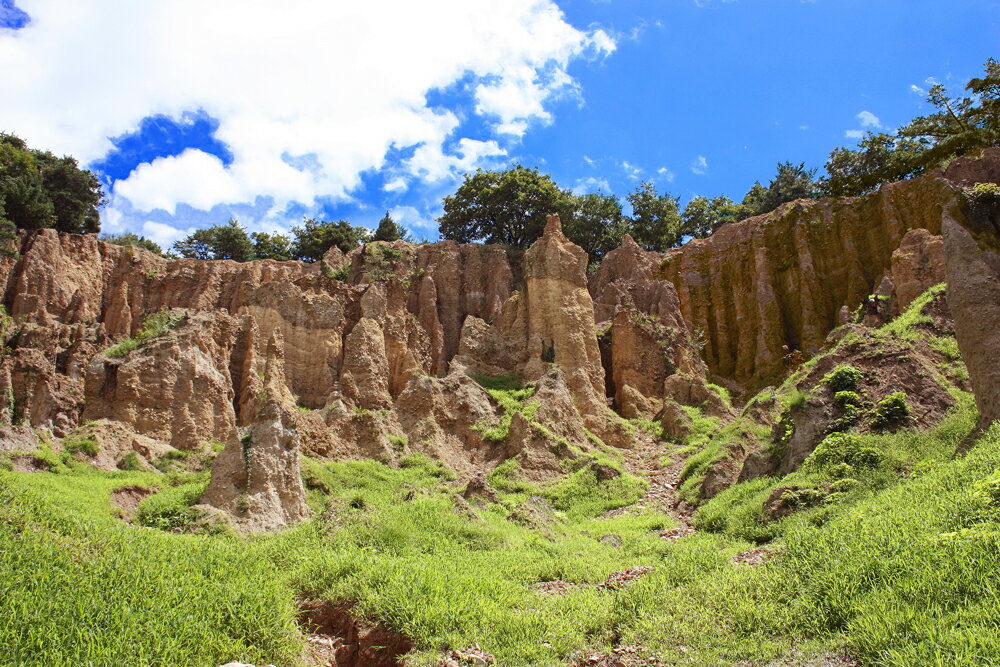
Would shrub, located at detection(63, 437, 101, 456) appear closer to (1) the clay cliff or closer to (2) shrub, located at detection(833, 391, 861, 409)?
(1) the clay cliff

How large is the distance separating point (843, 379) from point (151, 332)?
1941cm

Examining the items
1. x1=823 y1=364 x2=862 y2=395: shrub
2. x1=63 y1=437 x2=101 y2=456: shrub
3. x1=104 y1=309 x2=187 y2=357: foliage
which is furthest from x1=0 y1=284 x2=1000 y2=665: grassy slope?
x1=104 y1=309 x2=187 y2=357: foliage

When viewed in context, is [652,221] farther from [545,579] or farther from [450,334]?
[545,579]

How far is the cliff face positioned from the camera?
3566 centimetres

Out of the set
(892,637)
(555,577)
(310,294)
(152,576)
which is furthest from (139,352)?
(892,637)

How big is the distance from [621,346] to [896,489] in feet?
61.6

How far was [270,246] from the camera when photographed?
144ft

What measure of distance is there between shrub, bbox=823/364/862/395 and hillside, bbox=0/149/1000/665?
0.17ft

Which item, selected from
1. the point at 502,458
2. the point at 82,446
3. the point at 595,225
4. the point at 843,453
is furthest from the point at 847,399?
the point at 595,225

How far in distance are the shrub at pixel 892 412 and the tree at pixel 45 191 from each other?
3430 cm

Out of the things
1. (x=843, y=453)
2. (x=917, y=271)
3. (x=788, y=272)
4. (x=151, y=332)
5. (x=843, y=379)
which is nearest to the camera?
(x=843, y=453)

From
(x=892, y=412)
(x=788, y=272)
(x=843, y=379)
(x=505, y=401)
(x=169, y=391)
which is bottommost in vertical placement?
(x=892, y=412)

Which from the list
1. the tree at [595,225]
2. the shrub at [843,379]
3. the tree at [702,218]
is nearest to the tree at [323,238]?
the tree at [595,225]

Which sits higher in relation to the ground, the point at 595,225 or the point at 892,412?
the point at 595,225
